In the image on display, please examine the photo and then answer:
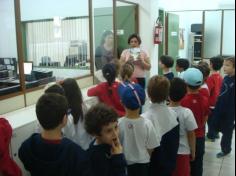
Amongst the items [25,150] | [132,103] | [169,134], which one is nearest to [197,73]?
[169,134]

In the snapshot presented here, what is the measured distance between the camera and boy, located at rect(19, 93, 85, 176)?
133 cm

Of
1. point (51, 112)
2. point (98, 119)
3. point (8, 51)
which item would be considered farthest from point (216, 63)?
point (8, 51)

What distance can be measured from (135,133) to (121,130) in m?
0.09

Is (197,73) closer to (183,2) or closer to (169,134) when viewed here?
(169,134)

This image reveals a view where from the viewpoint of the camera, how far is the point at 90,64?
386cm

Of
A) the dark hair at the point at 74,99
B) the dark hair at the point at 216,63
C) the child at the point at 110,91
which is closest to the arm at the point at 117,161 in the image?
the dark hair at the point at 74,99

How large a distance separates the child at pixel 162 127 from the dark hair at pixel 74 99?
419 mm

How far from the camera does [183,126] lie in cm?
212

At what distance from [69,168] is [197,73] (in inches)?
56.8

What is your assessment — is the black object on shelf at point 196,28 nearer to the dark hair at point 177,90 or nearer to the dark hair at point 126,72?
the dark hair at point 126,72

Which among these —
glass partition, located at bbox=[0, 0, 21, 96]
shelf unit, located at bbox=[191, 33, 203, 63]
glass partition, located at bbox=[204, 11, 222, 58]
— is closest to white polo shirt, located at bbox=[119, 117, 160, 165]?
glass partition, located at bbox=[0, 0, 21, 96]

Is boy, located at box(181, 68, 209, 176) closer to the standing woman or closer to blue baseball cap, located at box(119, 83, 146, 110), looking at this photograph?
blue baseball cap, located at box(119, 83, 146, 110)

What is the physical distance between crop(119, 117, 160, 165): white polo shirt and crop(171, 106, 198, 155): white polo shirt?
1.33ft

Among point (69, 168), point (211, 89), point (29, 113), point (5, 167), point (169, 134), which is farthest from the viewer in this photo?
point (211, 89)
